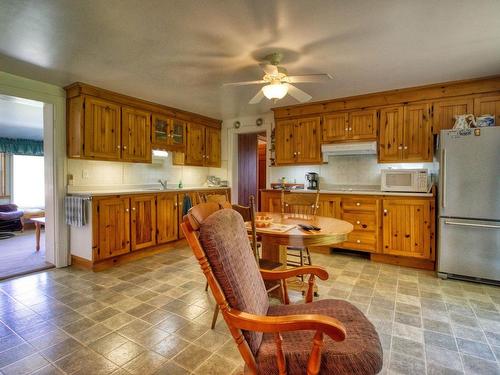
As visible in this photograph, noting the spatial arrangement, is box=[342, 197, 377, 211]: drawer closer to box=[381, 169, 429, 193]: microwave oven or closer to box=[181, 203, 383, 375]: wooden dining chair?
box=[381, 169, 429, 193]: microwave oven

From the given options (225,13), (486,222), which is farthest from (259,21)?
(486,222)

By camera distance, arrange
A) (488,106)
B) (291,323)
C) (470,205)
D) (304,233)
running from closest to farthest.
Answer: (291,323) → (304,233) → (470,205) → (488,106)

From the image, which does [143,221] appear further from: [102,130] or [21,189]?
[21,189]

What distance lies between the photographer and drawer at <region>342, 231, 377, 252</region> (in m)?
3.84

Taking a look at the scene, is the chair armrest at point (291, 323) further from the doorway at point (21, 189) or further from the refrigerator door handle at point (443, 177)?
the doorway at point (21, 189)

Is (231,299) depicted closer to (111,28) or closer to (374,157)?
(111,28)

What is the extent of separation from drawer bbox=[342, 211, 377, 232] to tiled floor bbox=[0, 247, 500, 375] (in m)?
0.64

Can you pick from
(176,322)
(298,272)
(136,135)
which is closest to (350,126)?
(298,272)

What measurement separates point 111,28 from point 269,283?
265 centimetres

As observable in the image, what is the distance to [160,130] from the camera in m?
4.63

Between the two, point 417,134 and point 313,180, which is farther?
point 313,180

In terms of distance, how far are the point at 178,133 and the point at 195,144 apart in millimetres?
448

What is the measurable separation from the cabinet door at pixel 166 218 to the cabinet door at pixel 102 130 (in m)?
0.94

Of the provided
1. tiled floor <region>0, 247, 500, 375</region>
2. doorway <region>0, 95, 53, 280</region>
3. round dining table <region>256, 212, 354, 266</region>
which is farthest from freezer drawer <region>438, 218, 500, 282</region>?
doorway <region>0, 95, 53, 280</region>
